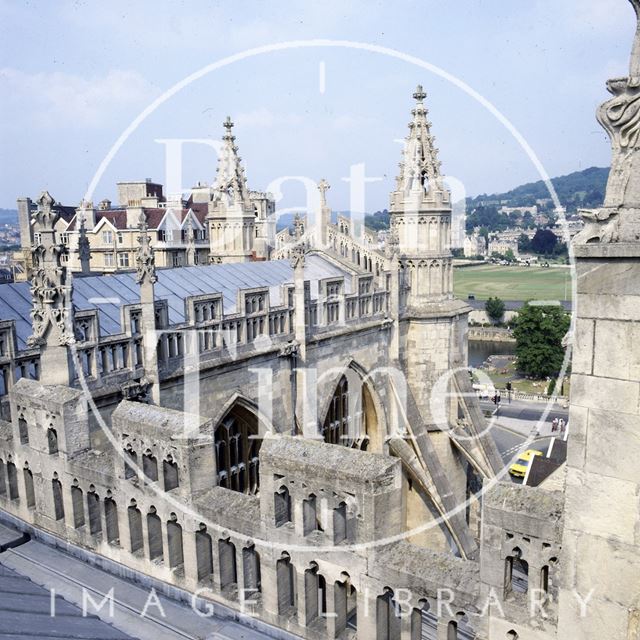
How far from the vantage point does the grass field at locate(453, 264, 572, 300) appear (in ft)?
381

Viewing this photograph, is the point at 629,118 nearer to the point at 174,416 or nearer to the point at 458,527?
the point at 174,416

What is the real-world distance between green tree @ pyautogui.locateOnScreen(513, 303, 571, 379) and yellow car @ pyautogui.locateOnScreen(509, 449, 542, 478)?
946 inches

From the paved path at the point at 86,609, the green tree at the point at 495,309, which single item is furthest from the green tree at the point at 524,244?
the paved path at the point at 86,609

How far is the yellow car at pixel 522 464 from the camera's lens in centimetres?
3675

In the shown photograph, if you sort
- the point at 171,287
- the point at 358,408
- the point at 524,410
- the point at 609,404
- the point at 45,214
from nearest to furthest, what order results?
the point at 609,404 → the point at 45,214 → the point at 171,287 → the point at 358,408 → the point at 524,410

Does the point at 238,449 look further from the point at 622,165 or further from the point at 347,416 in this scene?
the point at 622,165

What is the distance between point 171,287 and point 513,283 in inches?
4869

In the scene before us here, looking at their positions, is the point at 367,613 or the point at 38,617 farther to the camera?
the point at 367,613

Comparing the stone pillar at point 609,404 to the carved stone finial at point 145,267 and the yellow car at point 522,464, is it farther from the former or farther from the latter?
the yellow car at point 522,464

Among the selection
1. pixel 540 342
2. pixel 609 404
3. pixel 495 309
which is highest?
pixel 609 404

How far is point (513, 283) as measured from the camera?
441ft

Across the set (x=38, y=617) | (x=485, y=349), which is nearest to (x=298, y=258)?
(x=38, y=617)

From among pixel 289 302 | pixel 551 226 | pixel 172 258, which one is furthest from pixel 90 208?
pixel 551 226

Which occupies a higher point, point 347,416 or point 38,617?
point 38,617
